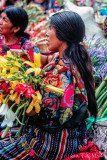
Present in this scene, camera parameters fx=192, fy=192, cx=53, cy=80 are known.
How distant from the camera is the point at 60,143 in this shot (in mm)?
1352

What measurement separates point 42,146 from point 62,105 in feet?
1.12

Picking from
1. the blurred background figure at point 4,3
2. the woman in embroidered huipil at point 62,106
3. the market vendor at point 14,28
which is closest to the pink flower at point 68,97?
the woman in embroidered huipil at point 62,106

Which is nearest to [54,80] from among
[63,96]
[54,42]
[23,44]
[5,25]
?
[63,96]

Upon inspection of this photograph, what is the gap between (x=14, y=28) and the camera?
213 centimetres

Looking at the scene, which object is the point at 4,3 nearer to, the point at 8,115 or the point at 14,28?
the point at 14,28

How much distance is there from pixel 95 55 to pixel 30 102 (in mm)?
1256

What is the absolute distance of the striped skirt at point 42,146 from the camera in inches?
52.5

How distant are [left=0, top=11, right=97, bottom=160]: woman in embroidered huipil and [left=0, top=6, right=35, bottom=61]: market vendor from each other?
755mm

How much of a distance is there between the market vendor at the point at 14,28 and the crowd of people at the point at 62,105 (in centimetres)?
76

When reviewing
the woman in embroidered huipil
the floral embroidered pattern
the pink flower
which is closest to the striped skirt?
the woman in embroidered huipil

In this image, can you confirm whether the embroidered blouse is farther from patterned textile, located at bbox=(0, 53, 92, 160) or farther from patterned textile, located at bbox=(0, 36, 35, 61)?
patterned textile, located at bbox=(0, 36, 35, 61)

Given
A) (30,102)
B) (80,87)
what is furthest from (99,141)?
(30,102)

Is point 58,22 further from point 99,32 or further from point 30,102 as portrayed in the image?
point 99,32

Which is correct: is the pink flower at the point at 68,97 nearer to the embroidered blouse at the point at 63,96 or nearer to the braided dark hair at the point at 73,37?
the embroidered blouse at the point at 63,96
